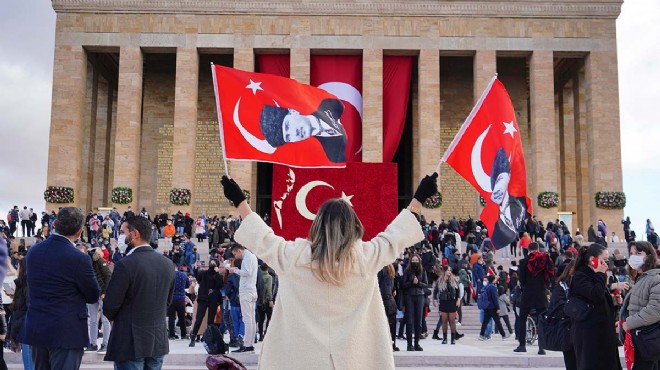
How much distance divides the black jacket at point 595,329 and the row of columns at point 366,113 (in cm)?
2320

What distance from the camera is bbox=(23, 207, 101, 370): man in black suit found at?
460 centimetres

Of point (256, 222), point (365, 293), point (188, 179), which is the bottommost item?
point (365, 293)

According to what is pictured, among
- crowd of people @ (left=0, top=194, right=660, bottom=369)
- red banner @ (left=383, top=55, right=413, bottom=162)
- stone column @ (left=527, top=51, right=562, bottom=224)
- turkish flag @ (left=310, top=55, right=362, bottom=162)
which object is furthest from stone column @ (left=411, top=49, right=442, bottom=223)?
crowd of people @ (left=0, top=194, right=660, bottom=369)

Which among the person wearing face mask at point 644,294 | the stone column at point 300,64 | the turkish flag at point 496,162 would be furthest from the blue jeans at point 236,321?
the stone column at point 300,64

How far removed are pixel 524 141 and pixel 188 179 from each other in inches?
588

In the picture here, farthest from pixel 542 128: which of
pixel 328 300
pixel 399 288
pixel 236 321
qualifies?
pixel 328 300

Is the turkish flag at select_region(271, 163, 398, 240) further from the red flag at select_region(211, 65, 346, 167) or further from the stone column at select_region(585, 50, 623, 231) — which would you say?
the stone column at select_region(585, 50, 623, 231)

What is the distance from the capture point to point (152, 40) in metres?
29.6

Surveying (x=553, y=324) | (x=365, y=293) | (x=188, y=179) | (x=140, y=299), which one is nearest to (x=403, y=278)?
(x=553, y=324)

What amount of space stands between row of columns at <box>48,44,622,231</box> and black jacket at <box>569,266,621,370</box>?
76.1 feet

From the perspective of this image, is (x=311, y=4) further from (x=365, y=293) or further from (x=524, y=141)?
(x=365, y=293)

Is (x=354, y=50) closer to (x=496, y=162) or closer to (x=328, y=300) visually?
(x=496, y=162)

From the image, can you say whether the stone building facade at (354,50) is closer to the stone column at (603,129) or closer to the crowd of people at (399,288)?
the stone column at (603,129)

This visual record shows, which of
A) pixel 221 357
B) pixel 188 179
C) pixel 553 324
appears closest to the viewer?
pixel 221 357
